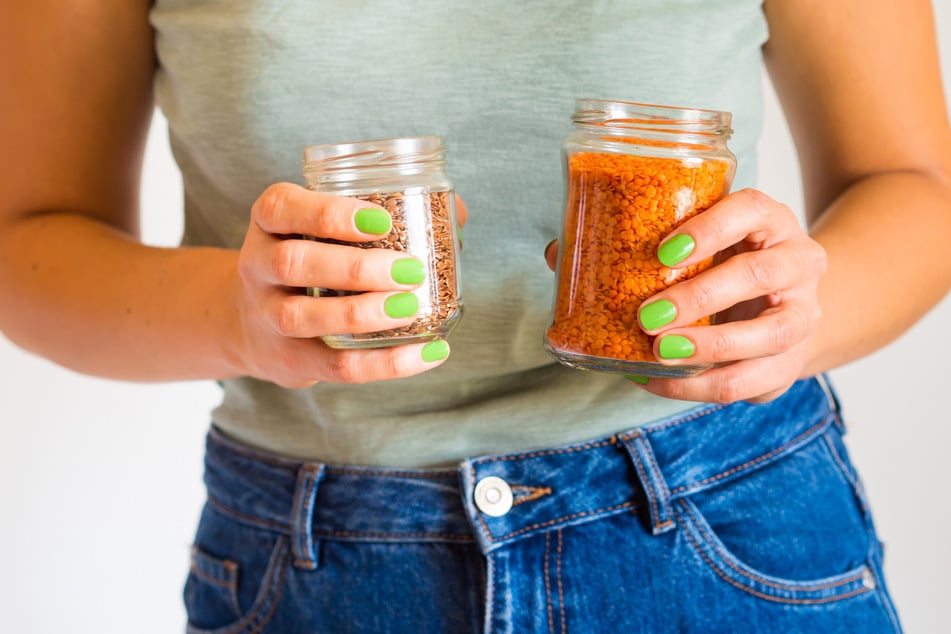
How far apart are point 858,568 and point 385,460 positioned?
431 millimetres

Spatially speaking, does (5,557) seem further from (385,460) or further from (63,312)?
(385,460)

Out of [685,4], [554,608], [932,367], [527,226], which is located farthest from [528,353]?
[932,367]

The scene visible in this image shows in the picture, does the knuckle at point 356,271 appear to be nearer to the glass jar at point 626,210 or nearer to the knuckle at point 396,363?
the knuckle at point 396,363

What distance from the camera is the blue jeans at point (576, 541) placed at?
768 mm

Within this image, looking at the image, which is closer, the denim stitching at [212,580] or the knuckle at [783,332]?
the knuckle at [783,332]

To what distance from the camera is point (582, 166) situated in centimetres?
66

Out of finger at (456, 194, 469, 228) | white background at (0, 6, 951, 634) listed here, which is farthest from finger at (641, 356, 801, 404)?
white background at (0, 6, 951, 634)

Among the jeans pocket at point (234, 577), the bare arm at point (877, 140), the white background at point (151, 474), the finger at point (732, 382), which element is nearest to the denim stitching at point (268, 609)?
the jeans pocket at point (234, 577)

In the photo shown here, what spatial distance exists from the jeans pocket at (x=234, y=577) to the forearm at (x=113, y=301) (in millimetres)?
154

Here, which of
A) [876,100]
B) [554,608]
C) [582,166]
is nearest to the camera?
[582,166]

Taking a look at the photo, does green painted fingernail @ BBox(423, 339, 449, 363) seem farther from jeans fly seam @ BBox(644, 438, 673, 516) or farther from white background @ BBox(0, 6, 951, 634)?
white background @ BBox(0, 6, 951, 634)

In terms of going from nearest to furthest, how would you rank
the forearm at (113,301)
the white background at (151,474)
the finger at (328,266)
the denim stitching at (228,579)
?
the finger at (328,266) → the forearm at (113,301) → the denim stitching at (228,579) → the white background at (151,474)

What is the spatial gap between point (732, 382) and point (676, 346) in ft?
0.21

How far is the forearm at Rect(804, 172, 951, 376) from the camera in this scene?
30.4 inches
